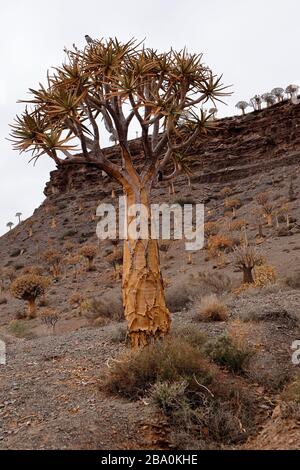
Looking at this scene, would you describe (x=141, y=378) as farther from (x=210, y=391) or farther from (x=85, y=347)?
(x=85, y=347)

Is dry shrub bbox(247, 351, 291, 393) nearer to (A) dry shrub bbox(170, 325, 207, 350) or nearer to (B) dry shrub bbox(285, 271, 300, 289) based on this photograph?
(A) dry shrub bbox(170, 325, 207, 350)

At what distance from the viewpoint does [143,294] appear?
22.5ft

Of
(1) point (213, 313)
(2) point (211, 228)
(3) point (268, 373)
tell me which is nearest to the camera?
(3) point (268, 373)

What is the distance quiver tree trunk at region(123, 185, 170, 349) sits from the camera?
6.78m

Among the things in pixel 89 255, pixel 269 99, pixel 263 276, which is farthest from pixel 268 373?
pixel 269 99

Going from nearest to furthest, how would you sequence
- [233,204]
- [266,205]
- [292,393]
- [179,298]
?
[292,393], [179,298], [266,205], [233,204]

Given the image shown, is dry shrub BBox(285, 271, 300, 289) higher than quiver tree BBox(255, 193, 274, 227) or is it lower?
lower

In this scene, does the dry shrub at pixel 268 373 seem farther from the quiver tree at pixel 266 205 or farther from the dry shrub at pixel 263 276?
the quiver tree at pixel 266 205

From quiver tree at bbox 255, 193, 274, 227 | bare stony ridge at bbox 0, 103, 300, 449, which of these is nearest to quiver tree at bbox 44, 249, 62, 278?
bare stony ridge at bbox 0, 103, 300, 449

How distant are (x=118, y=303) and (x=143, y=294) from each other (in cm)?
637

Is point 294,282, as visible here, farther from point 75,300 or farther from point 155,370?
point 75,300

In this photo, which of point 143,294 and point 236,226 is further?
point 236,226

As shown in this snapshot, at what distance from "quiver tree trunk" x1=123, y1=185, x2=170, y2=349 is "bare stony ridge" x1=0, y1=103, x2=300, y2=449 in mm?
573

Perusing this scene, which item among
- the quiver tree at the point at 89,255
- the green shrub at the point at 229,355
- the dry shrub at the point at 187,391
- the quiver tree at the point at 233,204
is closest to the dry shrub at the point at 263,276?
the green shrub at the point at 229,355
